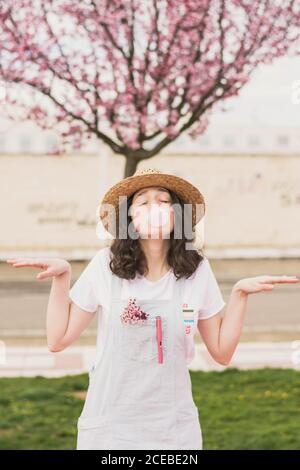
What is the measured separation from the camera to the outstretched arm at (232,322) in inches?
112

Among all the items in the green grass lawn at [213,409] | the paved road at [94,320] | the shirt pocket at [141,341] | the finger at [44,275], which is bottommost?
the paved road at [94,320]

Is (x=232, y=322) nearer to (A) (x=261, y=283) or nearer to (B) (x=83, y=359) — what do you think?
(A) (x=261, y=283)

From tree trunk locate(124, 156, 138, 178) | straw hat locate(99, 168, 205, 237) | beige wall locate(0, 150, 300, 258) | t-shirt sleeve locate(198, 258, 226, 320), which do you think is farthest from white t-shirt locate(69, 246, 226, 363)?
beige wall locate(0, 150, 300, 258)

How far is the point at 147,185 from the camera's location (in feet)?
9.87

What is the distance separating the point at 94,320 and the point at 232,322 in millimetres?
9667

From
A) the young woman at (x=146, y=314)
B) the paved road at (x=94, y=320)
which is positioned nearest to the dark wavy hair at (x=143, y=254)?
the young woman at (x=146, y=314)

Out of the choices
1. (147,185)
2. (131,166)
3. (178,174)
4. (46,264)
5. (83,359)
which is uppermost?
(147,185)

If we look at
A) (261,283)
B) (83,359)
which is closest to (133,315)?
(261,283)

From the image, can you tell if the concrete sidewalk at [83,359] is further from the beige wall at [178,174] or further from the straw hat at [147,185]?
the beige wall at [178,174]

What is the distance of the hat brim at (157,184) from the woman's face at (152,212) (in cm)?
3

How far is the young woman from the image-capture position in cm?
270

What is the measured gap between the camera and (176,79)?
5.47 m

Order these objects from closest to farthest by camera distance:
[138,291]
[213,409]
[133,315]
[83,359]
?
[133,315] < [138,291] < [213,409] < [83,359]

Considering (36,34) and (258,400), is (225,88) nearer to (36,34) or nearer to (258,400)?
(36,34)
